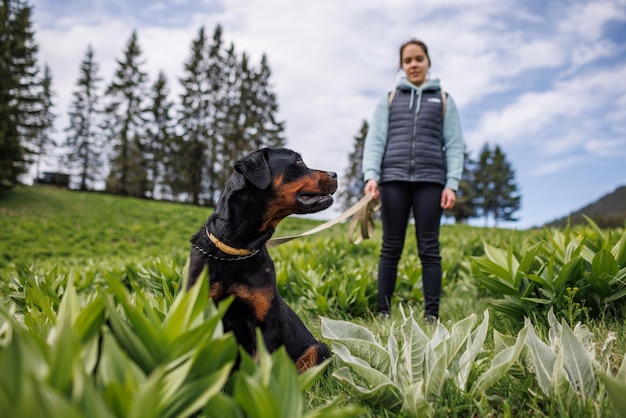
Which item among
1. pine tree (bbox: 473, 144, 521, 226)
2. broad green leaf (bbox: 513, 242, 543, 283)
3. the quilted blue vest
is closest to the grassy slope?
the quilted blue vest

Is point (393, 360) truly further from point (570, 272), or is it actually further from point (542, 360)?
point (570, 272)

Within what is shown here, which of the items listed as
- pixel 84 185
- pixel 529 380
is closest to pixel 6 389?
pixel 529 380

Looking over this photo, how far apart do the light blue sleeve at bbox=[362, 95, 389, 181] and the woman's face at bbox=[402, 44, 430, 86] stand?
334 mm

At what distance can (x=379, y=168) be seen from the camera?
4.18 m

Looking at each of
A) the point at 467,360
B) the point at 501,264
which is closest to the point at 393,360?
the point at 467,360

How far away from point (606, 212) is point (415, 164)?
816 inches

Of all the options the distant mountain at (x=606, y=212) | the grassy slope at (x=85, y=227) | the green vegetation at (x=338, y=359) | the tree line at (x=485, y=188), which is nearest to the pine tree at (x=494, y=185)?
the tree line at (x=485, y=188)

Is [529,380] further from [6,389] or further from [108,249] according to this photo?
[108,249]

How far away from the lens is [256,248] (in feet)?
7.89

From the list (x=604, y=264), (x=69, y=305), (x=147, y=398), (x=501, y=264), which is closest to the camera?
(x=147, y=398)

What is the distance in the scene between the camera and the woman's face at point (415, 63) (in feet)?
13.7

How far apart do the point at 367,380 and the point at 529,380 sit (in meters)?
0.69

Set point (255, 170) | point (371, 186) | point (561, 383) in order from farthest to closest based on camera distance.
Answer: point (371, 186) < point (255, 170) < point (561, 383)

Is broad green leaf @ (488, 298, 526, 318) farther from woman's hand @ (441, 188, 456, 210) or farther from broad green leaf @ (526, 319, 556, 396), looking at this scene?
broad green leaf @ (526, 319, 556, 396)
